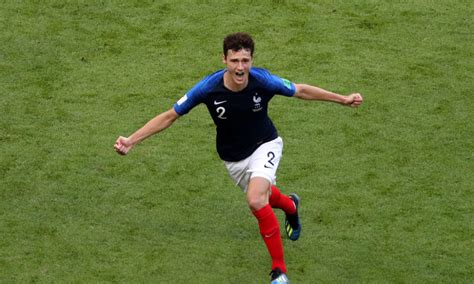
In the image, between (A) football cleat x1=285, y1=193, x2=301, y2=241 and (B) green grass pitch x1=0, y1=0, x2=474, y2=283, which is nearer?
(B) green grass pitch x1=0, y1=0, x2=474, y2=283

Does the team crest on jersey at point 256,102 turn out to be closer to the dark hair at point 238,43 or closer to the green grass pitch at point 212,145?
the dark hair at point 238,43

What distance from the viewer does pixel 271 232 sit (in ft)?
28.7

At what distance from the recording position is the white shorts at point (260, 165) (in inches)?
353

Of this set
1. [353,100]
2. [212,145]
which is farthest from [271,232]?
[212,145]

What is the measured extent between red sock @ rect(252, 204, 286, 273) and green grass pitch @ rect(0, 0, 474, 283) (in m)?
0.37

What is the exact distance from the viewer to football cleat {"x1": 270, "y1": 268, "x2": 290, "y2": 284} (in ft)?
28.8

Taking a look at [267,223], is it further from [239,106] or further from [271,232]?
[239,106]

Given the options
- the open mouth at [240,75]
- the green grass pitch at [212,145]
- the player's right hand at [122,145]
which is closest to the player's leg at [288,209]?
the green grass pitch at [212,145]

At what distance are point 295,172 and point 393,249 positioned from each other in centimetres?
159

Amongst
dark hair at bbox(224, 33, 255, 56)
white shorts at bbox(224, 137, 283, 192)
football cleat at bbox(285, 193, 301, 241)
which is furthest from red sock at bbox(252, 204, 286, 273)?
dark hair at bbox(224, 33, 255, 56)

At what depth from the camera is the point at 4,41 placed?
1287 cm

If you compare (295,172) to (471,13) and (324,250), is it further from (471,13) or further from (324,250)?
(471,13)

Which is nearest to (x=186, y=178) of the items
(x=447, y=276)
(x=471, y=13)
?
(x=447, y=276)

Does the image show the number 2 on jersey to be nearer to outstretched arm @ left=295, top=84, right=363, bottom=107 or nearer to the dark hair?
the dark hair
